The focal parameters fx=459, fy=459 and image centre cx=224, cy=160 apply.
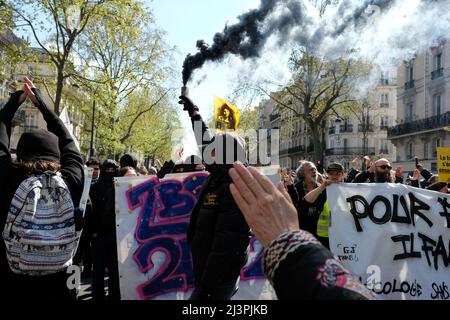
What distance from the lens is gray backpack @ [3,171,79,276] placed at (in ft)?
8.45

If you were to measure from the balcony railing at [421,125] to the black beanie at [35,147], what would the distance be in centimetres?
3895

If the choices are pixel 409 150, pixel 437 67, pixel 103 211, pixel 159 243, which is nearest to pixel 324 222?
pixel 159 243

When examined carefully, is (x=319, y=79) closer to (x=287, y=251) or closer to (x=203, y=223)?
(x=203, y=223)

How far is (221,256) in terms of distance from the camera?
3537 mm

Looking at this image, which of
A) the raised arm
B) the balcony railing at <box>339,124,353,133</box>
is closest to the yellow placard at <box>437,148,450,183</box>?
the raised arm

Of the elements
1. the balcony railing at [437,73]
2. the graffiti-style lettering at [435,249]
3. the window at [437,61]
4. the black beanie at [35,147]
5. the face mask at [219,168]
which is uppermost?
the window at [437,61]

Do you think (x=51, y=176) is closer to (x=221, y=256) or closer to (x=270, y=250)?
(x=221, y=256)

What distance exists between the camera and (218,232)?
3658mm

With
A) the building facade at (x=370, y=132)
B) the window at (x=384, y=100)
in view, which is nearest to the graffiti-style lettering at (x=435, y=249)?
the building facade at (x=370, y=132)

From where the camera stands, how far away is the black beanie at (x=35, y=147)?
2.78m

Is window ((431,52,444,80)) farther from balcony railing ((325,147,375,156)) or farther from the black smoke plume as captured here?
balcony railing ((325,147,375,156))

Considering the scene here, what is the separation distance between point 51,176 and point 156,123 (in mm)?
40131

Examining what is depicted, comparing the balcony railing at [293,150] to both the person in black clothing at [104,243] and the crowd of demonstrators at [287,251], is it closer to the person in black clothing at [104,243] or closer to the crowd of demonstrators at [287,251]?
the person in black clothing at [104,243]
